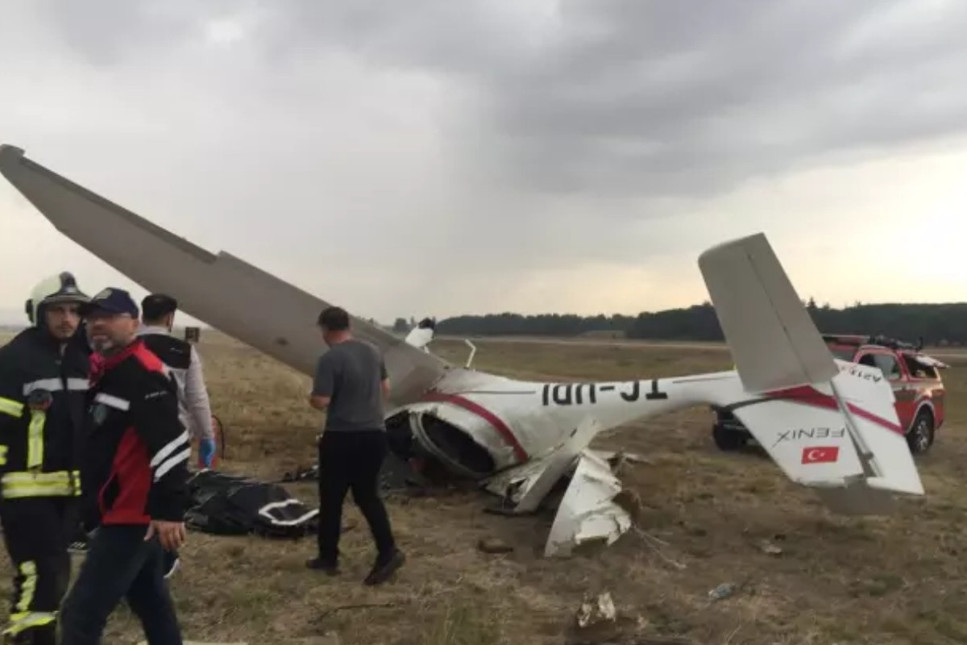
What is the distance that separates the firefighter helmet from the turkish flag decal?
5.29 m

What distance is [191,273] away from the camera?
339 inches

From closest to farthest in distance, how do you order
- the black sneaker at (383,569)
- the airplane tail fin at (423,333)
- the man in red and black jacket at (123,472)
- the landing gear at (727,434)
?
1. the man in red and black jacket at (123,472)
2. the black sneaker at (383,569)
3. the airplane tail fin at (423,333)
4. the landing gear at (727,434)

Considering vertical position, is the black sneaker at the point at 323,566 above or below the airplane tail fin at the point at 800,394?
below

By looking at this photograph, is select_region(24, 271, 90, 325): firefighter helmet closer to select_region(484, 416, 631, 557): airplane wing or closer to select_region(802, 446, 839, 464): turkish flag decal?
select_region(484, 416, 631, 557): airplane wing

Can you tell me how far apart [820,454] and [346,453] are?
3.66m

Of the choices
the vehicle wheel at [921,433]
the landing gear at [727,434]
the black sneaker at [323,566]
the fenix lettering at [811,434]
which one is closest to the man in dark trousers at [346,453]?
the black sneaker at [323,566]

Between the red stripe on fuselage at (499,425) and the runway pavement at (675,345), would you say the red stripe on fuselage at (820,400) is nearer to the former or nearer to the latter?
the red stripe on fuselage at (499,425)

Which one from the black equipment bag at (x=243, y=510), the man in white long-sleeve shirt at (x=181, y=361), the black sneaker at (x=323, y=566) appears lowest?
the black sneaker at (x=323, y=566)

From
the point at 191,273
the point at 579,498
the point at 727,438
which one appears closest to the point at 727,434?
the point at 727,438

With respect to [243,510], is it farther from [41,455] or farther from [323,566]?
[41,455]

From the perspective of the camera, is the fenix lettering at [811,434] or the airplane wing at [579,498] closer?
the airplane wing at [579,498]

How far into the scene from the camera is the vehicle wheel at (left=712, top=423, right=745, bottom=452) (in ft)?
44.7

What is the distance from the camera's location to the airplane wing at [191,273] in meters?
8.31

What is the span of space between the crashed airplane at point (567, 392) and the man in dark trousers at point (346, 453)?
1469mm
